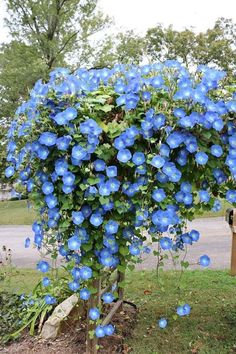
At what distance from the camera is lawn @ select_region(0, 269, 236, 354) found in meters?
3.59

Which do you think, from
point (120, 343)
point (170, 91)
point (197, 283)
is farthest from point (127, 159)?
point (197, 283)

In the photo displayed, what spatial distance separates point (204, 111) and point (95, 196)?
75 centimetres

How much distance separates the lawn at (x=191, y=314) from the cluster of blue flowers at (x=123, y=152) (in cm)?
54

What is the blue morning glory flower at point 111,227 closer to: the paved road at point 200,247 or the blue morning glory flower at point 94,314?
the blue morning glory flower at point 94,314

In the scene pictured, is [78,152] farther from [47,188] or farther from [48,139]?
[47,188]

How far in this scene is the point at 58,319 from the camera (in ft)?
12.0

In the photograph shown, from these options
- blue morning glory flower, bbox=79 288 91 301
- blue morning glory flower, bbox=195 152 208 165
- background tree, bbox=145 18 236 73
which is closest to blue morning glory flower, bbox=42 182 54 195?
blue morning glory flower, bbox=79 288 91 301

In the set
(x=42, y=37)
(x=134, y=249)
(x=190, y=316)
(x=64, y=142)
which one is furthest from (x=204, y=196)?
(x=42, y=37)

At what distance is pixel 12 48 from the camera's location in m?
21.0

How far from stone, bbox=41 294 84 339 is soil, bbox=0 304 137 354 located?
0.17 feet

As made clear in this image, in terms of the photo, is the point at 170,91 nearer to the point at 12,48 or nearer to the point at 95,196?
the point at 95,196

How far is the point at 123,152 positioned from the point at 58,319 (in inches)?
66.6

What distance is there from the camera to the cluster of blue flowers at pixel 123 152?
2.59 m

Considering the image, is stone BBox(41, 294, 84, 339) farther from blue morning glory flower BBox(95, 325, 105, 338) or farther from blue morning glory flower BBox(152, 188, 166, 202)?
blue morning glory flower BBox(152, 188, 166, 202)
